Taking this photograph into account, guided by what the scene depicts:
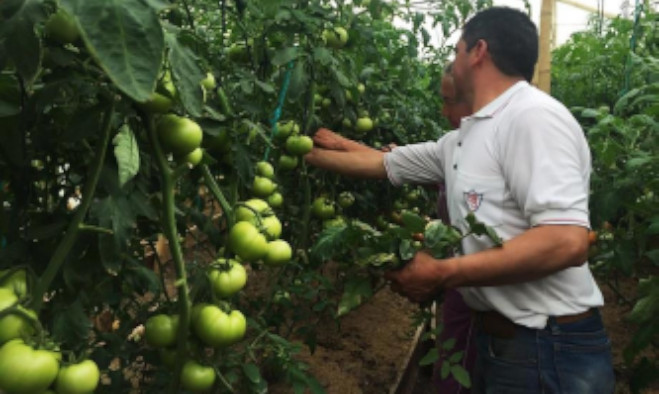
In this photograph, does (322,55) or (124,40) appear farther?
(322,55)

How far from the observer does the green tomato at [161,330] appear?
1.13 m

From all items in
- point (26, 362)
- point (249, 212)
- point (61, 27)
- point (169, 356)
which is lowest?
point (169, 356)

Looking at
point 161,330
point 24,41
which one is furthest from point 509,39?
point 24,41

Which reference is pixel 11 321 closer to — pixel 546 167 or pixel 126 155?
pixel 126 155

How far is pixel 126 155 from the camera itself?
843mm

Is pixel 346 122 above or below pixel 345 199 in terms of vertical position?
above

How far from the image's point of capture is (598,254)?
279 centimetres

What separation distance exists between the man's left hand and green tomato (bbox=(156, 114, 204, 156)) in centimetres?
80

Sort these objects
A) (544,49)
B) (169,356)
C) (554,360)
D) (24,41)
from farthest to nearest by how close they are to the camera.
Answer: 1. (544,49)
2. (554,360)
3. (169,356)
4. (24,41)

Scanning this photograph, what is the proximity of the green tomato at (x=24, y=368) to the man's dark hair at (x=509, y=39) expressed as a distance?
1.54 metres

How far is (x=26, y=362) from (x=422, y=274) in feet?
3.42

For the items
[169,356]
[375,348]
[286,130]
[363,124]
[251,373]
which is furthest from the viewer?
[375,348]

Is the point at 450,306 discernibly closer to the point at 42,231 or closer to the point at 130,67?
the point at 42,231

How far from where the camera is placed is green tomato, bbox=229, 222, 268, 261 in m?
1.16
